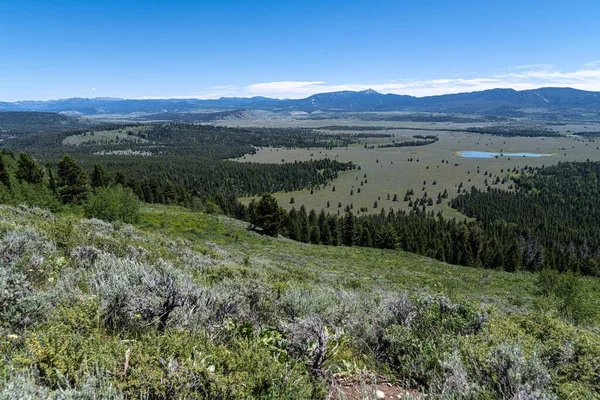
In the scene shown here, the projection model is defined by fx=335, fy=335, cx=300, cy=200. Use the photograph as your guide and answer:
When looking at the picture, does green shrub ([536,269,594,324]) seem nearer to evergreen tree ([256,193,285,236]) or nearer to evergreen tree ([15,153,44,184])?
evergreen tree ([256,193,285,236])

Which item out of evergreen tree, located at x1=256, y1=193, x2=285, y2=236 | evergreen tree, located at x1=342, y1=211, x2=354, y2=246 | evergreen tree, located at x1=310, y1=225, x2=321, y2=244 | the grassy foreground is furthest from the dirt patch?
evergreen tree, located at x1=342, y1=211, x2=354, y2=246

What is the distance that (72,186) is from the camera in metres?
50.2

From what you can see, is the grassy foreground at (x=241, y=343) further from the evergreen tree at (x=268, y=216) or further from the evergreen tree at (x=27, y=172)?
the evergreen tree at (x=27, y=172)

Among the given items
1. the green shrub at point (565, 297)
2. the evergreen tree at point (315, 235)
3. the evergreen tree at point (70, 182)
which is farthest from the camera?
the evergreen tree at point (315, 235)

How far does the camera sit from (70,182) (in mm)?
50438

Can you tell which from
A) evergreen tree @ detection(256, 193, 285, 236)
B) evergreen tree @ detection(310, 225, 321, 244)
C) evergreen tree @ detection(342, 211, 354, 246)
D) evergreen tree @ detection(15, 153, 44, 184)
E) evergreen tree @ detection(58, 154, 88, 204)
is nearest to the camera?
evergreen tree @ detection(58, 154, 88, 204)

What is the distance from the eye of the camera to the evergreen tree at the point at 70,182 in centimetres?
4938

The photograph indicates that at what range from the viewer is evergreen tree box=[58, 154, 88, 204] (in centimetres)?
4938

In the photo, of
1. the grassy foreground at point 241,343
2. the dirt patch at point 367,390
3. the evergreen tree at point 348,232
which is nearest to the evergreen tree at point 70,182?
the grassy foreground at point 241,343

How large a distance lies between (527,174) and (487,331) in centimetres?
19473

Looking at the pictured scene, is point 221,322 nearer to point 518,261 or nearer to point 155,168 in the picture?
point 518,261

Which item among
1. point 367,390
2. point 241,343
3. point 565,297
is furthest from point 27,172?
point 565,297

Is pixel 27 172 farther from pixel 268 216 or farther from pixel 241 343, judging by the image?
pixel 241 343

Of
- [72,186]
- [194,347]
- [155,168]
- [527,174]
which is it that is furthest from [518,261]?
[155,168]
